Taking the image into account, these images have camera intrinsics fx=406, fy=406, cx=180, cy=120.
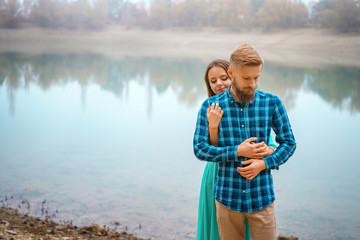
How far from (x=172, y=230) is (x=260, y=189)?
2352 mm

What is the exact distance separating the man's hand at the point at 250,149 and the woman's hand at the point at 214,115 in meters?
0.13

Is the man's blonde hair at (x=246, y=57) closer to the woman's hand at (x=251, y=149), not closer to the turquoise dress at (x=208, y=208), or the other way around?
the woman's hand at (x=251, y=149)

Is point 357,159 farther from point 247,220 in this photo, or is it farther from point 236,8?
point 236,8

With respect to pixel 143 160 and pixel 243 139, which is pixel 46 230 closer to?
pixel 243 139

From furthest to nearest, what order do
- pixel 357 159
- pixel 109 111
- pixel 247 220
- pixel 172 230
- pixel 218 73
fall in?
1. pixel 109 111
2. pixel 357 159
3. pixel 172 230
4. pixel 218 73
5. pixel 247 220

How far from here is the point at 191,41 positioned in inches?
1916

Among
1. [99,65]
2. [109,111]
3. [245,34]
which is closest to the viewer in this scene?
[109,111]

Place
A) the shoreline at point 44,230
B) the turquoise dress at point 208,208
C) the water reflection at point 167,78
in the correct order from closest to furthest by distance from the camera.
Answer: the turquoise dress at point 208,208
the shoreline at point 44,230
the water reflection at point 167,78

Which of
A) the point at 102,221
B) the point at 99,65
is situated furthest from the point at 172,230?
the point at 99,65

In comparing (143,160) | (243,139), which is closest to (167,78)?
(143,160)

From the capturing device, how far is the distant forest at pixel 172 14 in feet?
155

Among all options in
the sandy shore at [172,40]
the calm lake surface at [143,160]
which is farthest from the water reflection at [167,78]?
the sandy shore at [172,40]

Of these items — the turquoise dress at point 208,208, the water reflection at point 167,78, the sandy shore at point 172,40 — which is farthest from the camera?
the sandy shore at point 172,40

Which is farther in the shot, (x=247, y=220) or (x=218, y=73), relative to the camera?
(x=218, y=73)
